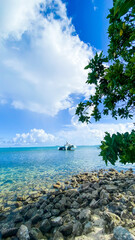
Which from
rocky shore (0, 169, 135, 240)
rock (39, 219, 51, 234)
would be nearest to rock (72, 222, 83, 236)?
rocky shore (0, 169, 135, 240)

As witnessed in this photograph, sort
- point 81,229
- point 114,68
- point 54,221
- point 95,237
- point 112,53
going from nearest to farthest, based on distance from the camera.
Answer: point 114,68 → point 95,237 → point 81,229 → point 112,53 → point 54,221

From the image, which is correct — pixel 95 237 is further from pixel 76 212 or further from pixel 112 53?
pixel 112 53

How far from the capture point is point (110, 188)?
765 cm

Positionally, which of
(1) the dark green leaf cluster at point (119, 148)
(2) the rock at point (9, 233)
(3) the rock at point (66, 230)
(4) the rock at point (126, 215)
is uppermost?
(1) the dark green leaf cluster at point (119, 148)

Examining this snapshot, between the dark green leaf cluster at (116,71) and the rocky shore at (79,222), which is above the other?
the dark green leaf cluster at (116,71)

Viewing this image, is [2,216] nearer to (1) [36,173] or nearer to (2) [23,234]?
(2) [23,234]

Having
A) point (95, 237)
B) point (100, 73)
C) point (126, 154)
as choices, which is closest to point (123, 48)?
point (100, 73)

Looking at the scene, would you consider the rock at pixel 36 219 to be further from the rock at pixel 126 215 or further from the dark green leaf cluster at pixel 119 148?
the dark green leaf cluster at pixel 119 148

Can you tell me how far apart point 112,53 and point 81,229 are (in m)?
6.62

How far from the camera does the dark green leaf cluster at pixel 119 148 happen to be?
314cm

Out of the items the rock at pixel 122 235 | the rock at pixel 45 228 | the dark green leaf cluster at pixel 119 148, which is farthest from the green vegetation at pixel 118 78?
the rock at pixel 45 228

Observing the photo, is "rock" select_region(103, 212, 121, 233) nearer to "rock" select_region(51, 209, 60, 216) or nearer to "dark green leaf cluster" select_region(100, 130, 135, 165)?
"dark green leaf cluster" select_region(100, 130, 135, 165)

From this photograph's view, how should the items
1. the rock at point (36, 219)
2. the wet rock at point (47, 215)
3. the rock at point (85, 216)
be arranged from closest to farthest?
the rock at point (85, 216), the rock at point (36, 219), the wet rock at point (47, 215)

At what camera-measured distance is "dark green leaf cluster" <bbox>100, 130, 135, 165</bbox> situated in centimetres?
314
